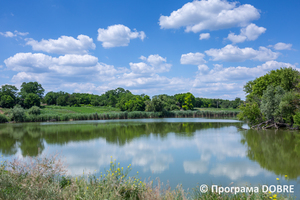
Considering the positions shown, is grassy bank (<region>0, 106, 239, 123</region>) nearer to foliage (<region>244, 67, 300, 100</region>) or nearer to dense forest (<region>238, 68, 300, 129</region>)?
foliage (<region>244, 67, 300, 100</region>)

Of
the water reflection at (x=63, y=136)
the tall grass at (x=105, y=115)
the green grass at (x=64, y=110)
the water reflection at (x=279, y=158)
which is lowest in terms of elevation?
the water reflection at (x=279, y=158)

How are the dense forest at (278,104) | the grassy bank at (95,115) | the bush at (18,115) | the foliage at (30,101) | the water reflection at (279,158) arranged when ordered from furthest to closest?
the foliage at (30,101)
the grassy bank at (95,115)
the bush at (18,115)
the dense forest at (278,104)
the water reflection at (279,158)

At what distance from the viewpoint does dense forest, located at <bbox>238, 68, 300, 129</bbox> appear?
24797mm

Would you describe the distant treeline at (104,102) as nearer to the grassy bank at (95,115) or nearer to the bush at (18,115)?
the grassy bank at (95,115)

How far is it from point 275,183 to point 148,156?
6592mm

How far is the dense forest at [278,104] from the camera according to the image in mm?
24797

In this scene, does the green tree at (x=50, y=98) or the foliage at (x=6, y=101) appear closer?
the foliage at (x=6, y=101)

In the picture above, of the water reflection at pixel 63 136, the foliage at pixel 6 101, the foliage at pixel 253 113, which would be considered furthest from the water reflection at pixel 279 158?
the foliage at pixel 6 101

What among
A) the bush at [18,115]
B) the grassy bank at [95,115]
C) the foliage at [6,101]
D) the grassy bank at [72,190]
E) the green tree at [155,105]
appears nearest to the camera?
the grassy bank at [72,190]

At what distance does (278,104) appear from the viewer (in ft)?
87.7

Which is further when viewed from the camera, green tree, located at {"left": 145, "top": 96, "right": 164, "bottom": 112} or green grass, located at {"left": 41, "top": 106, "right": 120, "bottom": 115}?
green tree, located at {"left": 145, "top": 96, "right": 164, "bottom": 112}

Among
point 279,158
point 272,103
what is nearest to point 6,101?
point 272,103

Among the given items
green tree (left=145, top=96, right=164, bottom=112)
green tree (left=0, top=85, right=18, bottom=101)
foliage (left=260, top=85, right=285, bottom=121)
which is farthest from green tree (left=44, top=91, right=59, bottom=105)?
foliage (left=260, top=85, right=285, bottom=121)

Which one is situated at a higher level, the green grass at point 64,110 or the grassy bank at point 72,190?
the green grass at point 64,110
